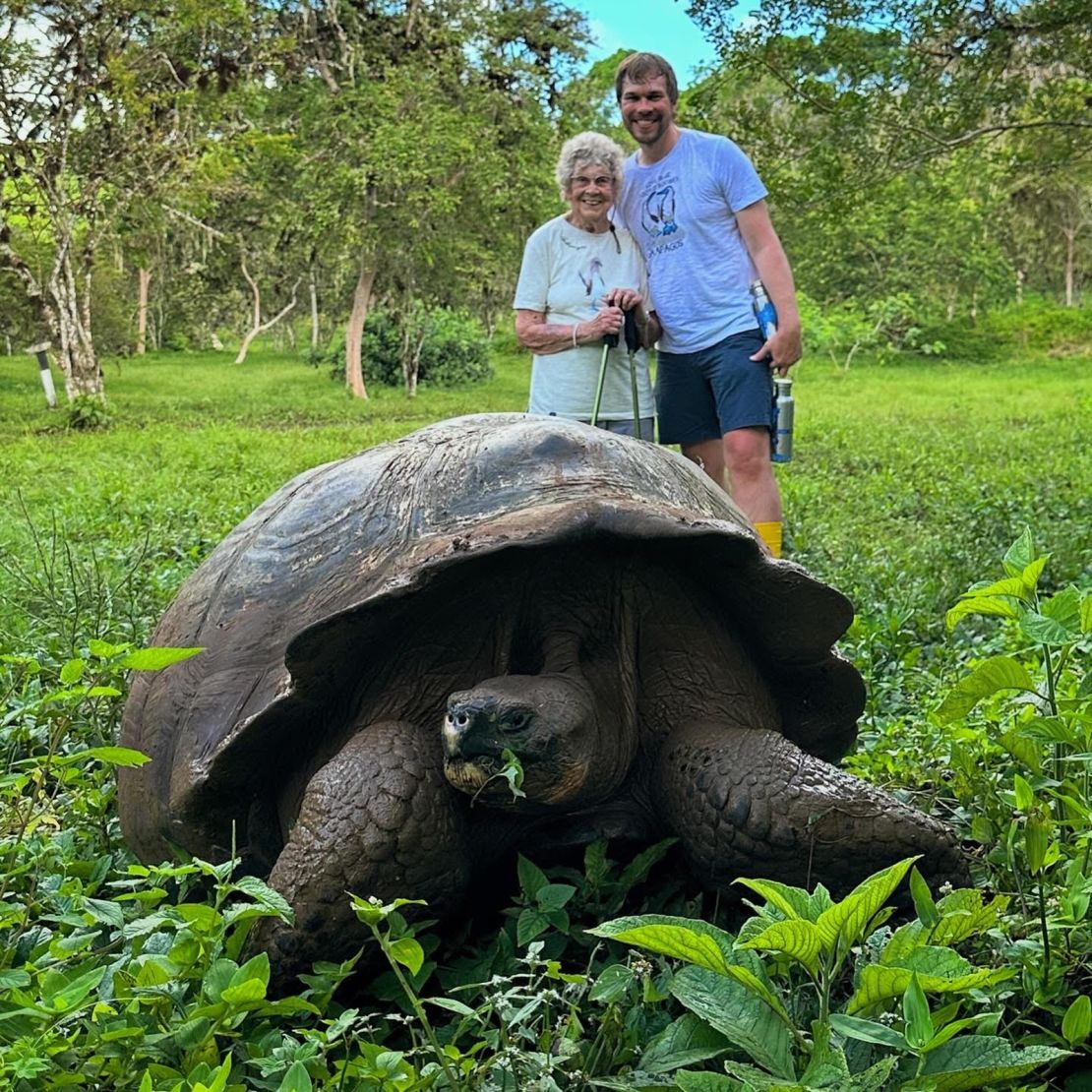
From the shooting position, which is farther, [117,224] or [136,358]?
[136,358]

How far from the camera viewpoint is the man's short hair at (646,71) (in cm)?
376

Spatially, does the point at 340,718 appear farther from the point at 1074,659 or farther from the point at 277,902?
the point at 1074,659

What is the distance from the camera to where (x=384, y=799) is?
1608mm

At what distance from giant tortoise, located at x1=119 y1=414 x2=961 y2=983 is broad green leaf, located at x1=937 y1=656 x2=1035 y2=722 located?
0.54ft

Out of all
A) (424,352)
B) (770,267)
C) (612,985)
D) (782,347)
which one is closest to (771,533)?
(782,347)

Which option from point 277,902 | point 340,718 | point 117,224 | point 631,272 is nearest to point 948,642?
point 631,272

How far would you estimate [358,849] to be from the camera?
5.23ft

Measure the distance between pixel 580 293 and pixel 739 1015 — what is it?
278 centimetres

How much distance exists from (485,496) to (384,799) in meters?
0.49

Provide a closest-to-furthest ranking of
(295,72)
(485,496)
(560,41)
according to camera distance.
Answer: (485,496) < (295,72) < (560,41)

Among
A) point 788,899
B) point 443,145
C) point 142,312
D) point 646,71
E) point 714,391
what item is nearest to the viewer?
point 788,899

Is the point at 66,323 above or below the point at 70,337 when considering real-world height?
above

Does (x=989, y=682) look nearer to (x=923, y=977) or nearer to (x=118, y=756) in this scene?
(x=923, y=977)

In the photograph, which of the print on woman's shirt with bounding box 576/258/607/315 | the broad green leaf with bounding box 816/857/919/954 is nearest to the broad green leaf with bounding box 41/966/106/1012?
the broad green leaf with bounding box 816/857/919/954
